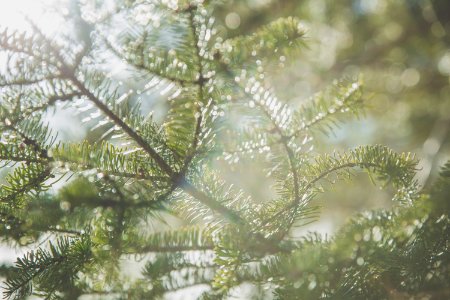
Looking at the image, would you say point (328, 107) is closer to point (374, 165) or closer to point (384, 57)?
point (374, 165)

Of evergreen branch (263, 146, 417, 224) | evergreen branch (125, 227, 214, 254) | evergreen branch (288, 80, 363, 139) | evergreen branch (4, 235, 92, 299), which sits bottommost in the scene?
evergreen branch (4, 235, 92, 299)

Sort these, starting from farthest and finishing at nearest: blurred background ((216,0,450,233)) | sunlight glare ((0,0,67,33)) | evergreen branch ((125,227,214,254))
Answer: blurred background ((216,0,450,233))
evergreen branch ((125,227,214,254))
sunlight glare ((0,0,67,33))

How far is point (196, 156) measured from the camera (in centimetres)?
81

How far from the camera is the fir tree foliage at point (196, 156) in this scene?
2.57ft

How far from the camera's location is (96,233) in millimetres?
841

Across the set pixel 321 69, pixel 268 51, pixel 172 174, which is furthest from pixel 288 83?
pixel 172 174

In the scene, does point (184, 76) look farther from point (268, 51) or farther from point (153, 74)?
point (268, 51)

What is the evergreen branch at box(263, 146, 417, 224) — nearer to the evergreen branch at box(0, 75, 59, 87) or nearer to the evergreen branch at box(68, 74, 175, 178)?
the evergreen branch at box(68, 74, 175, 178)

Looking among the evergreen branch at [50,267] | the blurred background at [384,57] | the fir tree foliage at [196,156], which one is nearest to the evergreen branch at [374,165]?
the fir tree foliage at [196,156]

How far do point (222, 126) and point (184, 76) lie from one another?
0.39 ft

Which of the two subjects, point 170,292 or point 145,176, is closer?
point 145,176

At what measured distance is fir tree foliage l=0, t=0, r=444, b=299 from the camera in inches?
30.8

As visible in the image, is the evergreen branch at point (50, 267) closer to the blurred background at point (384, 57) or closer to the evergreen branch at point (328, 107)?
the evergreen branch at point (328, 107)

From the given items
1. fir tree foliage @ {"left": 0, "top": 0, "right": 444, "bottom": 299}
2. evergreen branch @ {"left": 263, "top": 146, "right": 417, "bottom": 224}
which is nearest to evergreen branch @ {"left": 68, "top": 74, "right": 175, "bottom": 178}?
fir tree foliage @ {"left": 0, "top": 0, "right": 444, "bottom": 299}
